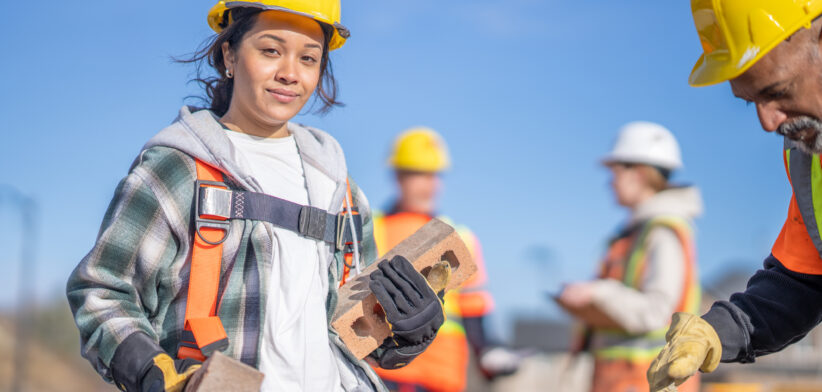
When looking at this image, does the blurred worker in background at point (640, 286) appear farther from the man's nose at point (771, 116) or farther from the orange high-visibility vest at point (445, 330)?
the man's nose at point (771, 116)

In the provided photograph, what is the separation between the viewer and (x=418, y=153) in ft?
20.7

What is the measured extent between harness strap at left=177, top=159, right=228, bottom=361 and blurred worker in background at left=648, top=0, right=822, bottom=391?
4.15 feet

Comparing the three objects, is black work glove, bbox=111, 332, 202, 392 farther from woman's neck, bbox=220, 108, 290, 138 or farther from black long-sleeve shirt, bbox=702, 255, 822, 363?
black long-sleeve shirt, bbox=702, 255, 822, 363

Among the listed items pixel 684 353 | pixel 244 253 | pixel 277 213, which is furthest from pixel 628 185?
pixel 244 253

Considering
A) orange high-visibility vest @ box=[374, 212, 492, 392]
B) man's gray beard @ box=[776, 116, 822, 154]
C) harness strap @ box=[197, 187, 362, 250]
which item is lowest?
orange high-visibility vest @ box=[374, 212, 492, 392]

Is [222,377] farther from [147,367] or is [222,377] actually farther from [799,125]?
[799,125]

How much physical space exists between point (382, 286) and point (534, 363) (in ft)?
29.6

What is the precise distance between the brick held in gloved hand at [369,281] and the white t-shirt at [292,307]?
71 millimetres

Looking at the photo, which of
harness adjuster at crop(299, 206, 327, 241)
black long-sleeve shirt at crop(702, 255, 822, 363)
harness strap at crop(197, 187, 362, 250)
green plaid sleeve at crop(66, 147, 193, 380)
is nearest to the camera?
green plaid sleeve at crop(66, 147, 193, 380)

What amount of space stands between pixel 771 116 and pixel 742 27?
0.85 feet

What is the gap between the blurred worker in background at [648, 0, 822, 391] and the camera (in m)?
2.25

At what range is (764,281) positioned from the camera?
9.25 ft

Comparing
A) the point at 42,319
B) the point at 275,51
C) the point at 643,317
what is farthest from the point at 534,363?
the point at 42,319

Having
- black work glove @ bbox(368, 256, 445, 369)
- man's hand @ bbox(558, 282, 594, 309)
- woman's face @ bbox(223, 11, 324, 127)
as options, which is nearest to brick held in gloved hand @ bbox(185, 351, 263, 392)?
black work glove @ bbox(368, 256, 445, 369)
